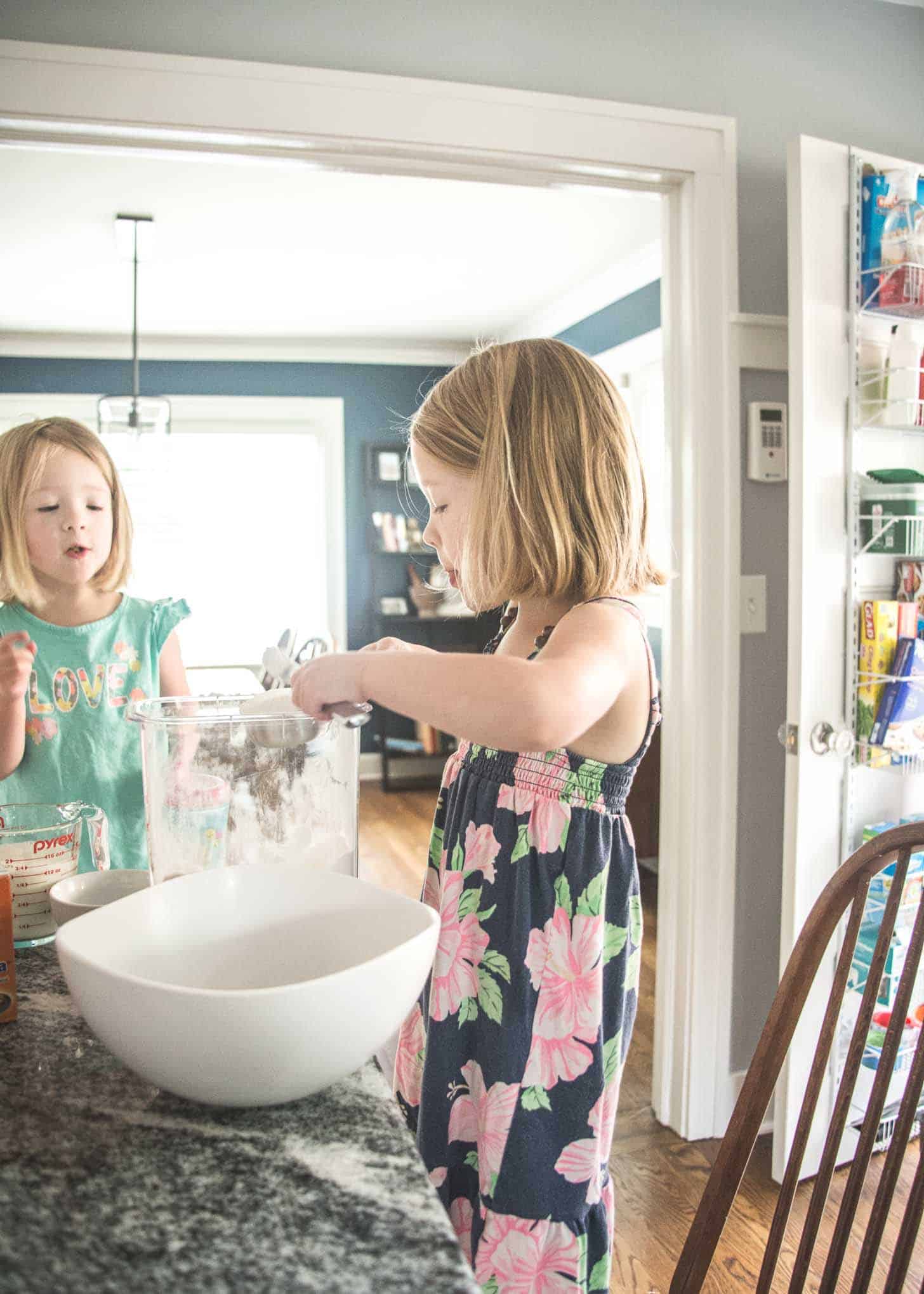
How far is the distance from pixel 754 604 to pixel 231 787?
4.68 feet

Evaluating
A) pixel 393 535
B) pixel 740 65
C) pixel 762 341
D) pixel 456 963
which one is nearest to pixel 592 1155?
pixel 456 963

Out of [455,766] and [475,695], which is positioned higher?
[475,695]

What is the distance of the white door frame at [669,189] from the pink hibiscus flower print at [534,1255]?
Answer: 1.12 metres

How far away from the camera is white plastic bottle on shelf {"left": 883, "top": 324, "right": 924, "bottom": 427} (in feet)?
6.02

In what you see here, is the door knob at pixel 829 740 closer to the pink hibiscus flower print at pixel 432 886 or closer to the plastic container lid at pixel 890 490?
the plastic container lid at pixel 890 490

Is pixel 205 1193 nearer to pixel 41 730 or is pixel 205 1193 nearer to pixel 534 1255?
pixel 534 1255

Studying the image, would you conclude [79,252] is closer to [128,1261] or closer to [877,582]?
[877,582]

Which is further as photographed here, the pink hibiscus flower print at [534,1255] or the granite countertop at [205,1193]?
the pink hibiscus flower print at [534,1255]

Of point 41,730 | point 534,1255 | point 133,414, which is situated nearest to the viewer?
point 534,1255

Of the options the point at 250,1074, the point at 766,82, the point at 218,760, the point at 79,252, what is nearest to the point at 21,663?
the point at 218,760

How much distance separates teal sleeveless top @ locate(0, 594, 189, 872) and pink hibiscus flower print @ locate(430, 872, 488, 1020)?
2.07ft

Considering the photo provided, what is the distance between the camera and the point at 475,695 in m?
0.88

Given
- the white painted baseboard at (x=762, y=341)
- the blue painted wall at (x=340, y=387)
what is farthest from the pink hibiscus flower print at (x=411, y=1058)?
the blue painted wall at (x=340, y=387)

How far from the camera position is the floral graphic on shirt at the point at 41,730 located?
1.58m
